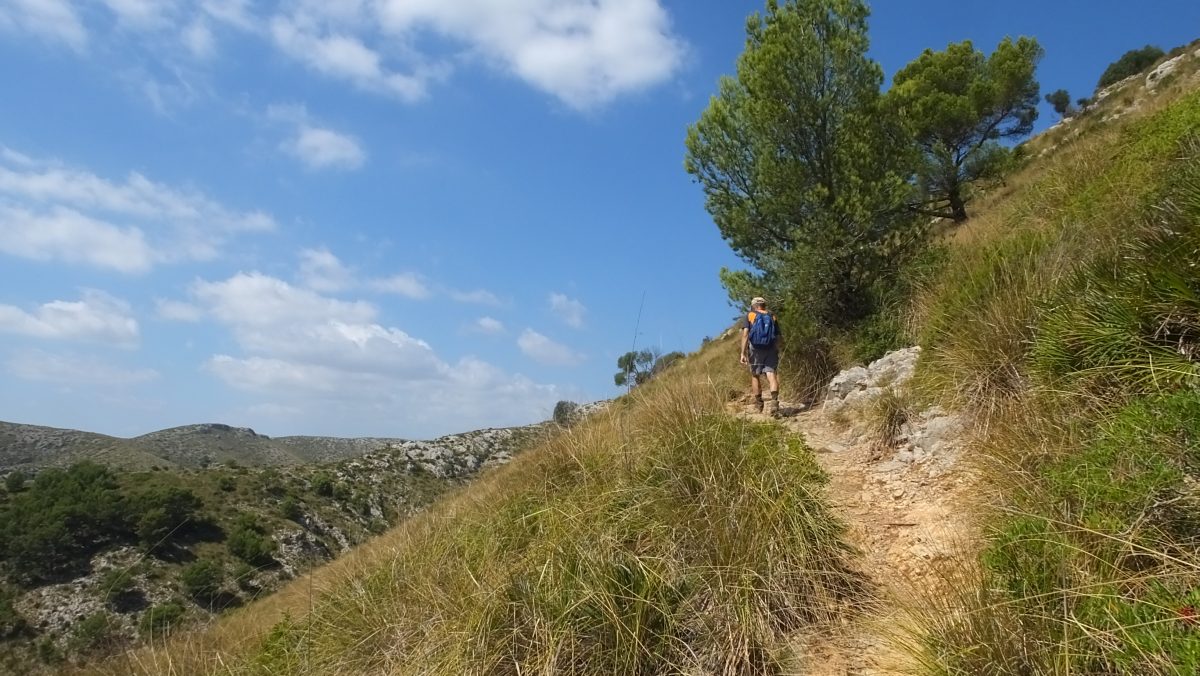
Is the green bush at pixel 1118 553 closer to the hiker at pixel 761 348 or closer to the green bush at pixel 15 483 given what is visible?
the hiker at pixel 761 348

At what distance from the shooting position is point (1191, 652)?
2.01 meters

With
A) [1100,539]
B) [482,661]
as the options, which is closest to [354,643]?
[482,661]

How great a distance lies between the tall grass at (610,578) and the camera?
12.8 ft

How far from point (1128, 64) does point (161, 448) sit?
123 meters

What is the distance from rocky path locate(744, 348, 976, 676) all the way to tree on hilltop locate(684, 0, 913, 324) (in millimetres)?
3000

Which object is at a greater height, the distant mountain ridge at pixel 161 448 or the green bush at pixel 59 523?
the distant mountain ridge at pixel 161 448

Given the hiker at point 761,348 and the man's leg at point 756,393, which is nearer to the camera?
the hiker at point 761,348

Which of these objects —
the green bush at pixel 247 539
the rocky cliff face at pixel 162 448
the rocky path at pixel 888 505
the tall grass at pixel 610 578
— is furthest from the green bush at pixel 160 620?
the rocky cliff face at pixel 162 448

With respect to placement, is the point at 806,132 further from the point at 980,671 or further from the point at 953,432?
the point at 980,671

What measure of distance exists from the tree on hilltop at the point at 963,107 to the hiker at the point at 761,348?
16286 mm

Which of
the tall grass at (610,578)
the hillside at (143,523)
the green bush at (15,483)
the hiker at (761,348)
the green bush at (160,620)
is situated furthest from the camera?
the green bush at (15,483)

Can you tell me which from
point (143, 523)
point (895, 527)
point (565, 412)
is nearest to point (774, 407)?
point (565, 412)

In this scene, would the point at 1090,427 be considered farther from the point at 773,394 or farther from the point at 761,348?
the point at 761,348

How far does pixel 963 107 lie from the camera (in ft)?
83.3
